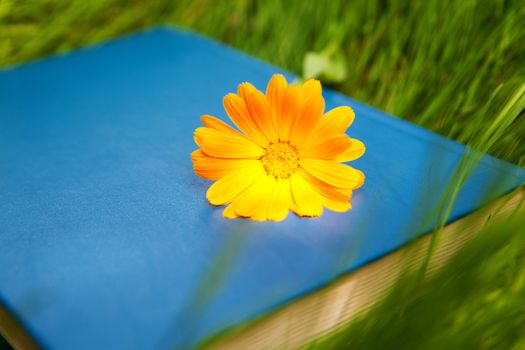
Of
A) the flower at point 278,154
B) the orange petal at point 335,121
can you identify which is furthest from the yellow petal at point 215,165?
the orange petal at point 335,121

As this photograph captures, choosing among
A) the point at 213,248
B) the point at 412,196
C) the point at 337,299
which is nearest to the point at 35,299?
the point at 213,248

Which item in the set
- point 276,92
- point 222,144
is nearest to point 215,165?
point 222,144

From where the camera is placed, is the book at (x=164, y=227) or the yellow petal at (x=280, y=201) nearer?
the book at (x=164, y=227)

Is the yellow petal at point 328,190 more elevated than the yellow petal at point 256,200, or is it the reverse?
the yellow petal at point 328,190

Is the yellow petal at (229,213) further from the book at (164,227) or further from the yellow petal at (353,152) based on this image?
the yellow petal at (353,152)

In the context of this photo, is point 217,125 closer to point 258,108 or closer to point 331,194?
point 258,108

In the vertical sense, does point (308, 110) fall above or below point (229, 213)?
above
